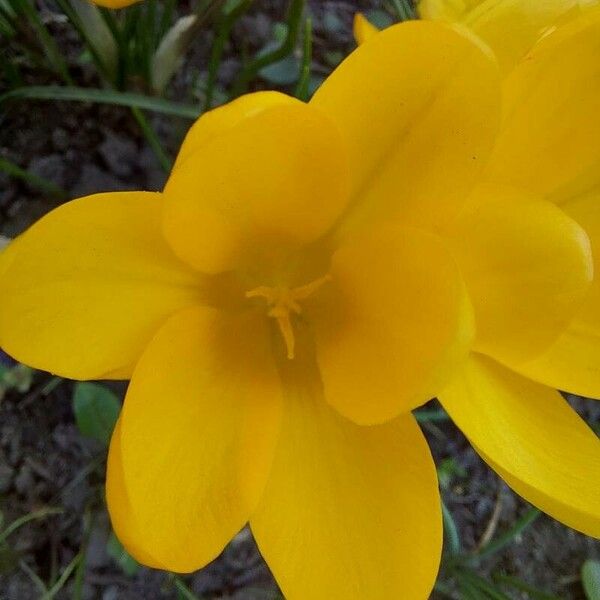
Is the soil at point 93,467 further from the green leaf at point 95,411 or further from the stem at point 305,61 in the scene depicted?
the stem at point 305,61

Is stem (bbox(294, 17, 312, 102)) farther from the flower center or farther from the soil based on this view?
the soil

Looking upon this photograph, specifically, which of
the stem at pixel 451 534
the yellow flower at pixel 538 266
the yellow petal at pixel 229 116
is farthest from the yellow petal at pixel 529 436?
the stem at pixel 451 534

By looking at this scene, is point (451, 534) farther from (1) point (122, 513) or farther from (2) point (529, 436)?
(1) point (122, 513)

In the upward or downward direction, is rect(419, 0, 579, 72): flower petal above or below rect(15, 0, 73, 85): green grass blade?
above

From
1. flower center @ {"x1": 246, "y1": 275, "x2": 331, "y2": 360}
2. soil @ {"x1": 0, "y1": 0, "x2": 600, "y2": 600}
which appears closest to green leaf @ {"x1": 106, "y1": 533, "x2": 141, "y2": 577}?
soil @ {"x1": 0, "y1": 0, "x2": 600, "y2": 600}

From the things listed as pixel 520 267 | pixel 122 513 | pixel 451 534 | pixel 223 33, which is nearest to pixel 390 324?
pixel 520 267

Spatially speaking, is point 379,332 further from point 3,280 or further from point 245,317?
point 3,280
